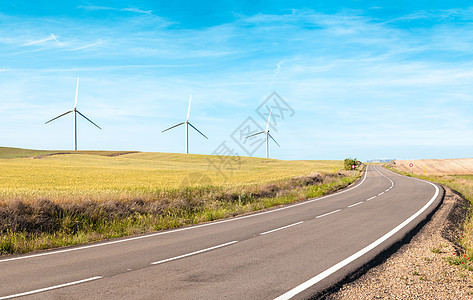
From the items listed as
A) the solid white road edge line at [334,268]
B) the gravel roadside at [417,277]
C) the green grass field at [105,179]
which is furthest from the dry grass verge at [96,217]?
the gravel roadside at [417,277]

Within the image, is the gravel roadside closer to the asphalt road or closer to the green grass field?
the asphalt road

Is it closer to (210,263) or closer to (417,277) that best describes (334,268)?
(417,277)

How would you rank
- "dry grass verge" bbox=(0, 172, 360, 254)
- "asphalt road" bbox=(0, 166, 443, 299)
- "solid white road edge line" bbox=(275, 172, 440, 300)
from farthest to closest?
"dry grass verge" bbox=(0, 172, 360, 254), "asphalt road" bbox=(0, 166, 443, 299), "solid white road edge line" bbox=(275, 172, 440, 300)

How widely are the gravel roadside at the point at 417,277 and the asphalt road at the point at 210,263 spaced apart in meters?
0.44

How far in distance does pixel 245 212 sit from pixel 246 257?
8199 millimetres

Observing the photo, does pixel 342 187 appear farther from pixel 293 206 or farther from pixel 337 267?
pixel 337 267

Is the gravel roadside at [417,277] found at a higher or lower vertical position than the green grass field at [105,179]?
higher

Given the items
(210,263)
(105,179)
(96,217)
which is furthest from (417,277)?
(105,179)

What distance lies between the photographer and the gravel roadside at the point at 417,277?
5824 millimetres

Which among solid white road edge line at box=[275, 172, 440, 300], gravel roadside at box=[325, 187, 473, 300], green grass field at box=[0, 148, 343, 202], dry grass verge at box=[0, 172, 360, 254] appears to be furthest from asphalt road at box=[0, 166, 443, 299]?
green grass field at box=[0, 148, 343, 202]

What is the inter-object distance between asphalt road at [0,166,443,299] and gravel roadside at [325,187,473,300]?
435mm

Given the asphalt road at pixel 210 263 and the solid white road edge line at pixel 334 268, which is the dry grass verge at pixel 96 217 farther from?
the solid white road edge line at pixel 334 268

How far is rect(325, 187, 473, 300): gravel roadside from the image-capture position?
19.1ft

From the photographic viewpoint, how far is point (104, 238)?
10.9 metres
